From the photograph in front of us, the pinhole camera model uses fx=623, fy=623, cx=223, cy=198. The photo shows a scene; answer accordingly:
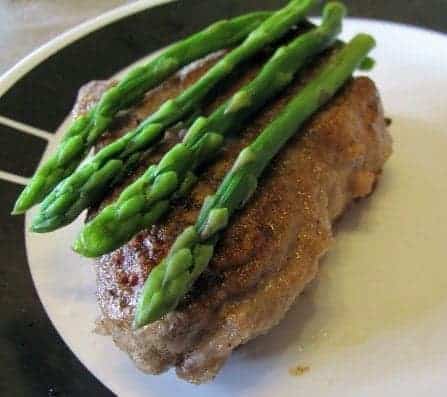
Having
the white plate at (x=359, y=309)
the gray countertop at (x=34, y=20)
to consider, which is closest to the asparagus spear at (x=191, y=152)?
the white plate at (x=359, y=309)

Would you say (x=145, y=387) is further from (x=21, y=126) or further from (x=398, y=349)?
(x=21, y=126)

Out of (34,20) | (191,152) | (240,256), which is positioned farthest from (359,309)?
(34,20)

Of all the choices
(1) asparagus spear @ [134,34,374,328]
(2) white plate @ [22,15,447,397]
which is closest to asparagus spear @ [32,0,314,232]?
(1) asparagus spear @ [134,34,374,328]

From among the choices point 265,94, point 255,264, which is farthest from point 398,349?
point 265,94

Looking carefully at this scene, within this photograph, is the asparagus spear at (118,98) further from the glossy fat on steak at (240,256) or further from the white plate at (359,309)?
the white plate at (359,309)

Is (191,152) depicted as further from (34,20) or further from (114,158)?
(34,20)

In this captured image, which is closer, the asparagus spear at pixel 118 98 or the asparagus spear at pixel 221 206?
the asparagus spear at pixel 221 206
